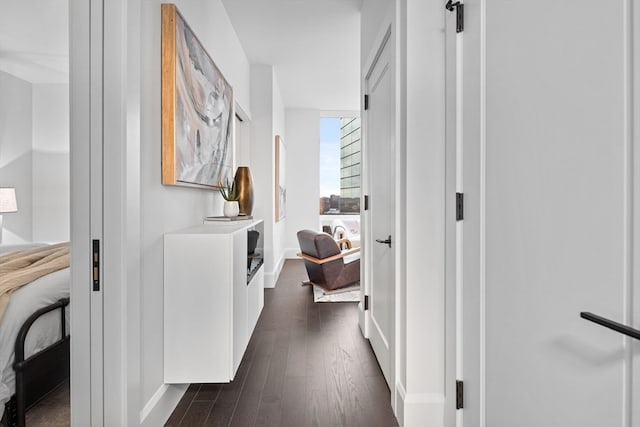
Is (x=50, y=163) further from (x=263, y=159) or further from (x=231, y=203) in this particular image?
(x=263, y=159)

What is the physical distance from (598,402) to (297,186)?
634cm

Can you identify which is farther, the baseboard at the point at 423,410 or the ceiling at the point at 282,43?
the baseboard at the point at 423,410

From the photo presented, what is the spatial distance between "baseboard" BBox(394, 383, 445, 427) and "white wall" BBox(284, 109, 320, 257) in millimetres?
5364

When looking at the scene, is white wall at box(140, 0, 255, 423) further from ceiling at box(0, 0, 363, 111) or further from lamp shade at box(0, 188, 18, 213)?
lamp shade at box(0, 188, 18, 213)

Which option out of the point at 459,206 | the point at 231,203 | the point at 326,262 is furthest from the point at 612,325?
the point at 326,262

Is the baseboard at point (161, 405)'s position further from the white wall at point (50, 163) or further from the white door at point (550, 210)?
the white door at point (550, 210)

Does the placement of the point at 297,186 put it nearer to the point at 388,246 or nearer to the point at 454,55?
the point at 388,246

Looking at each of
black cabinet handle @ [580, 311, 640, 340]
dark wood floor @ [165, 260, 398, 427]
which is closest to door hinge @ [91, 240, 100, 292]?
dark wood floor @ [165, 260, 398, 427]

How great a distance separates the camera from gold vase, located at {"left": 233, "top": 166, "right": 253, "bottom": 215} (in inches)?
117

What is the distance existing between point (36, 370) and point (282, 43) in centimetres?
375

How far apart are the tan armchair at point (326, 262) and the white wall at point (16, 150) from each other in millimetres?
3178

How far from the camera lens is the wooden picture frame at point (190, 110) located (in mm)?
1773

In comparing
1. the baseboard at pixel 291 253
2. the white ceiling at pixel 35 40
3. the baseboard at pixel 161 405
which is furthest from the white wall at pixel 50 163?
the baseboard at pixel 291 253

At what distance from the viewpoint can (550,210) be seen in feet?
3.01
